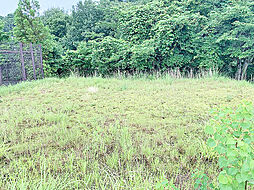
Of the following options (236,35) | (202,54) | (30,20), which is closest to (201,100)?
(202,54)

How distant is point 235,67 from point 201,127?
29.1 feet

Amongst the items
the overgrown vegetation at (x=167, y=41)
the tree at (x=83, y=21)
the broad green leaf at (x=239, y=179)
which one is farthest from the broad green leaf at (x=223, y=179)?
the tree at (x=83, y=21)

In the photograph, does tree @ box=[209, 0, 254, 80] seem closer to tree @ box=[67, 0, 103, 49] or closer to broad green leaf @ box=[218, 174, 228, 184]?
broad green leaf @ box=[218, 174, 228, 184]

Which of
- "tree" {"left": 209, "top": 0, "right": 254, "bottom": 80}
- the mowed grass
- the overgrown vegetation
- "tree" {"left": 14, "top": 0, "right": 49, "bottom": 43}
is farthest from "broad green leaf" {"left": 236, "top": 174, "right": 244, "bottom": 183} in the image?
"tree" {"left": 14, "top": 0, "right": 49, "bottom": 43}

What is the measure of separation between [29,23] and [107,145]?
1233 centimetres

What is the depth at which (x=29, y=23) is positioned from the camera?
11.0 metres

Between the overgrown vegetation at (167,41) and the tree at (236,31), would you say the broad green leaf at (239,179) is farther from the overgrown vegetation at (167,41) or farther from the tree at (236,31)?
the tree at (236,31)

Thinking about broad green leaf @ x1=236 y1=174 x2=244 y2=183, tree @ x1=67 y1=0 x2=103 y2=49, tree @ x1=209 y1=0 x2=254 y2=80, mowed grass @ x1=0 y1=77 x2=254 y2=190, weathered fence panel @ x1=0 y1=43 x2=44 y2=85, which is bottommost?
mowed grass @ x1=0 y1=77 x2=254 y2=190

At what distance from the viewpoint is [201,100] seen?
390 centimetres

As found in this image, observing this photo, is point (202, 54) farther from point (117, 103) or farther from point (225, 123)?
point (225, 123)

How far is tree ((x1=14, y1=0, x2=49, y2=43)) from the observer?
422 inches

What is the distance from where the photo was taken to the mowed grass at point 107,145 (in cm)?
144

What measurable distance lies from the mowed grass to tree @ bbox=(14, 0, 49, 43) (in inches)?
351

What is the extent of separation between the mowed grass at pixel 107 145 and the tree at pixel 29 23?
892cm
